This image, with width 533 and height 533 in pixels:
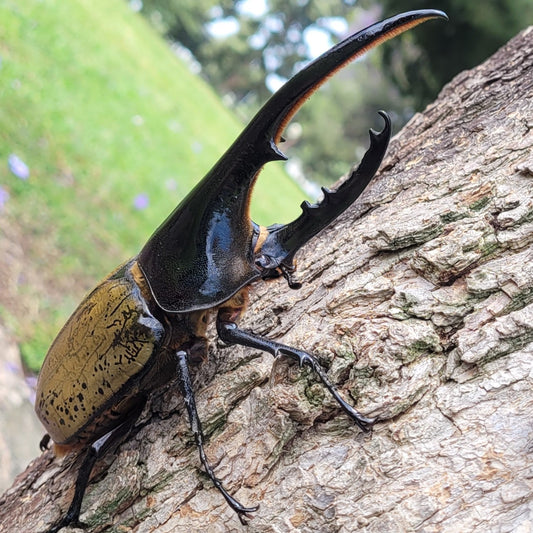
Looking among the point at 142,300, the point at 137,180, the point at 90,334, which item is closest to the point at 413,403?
the point at 142,300

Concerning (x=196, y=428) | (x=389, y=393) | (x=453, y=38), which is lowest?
(x=453, y=38)

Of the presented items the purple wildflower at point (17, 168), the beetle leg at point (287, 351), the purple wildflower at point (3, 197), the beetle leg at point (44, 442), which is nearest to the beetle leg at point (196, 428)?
the beetle leg at point (287, 351)

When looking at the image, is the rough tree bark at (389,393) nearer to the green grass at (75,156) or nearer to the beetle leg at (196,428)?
the beetle leg at (196,428)

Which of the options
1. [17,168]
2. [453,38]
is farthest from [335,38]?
[17,168]

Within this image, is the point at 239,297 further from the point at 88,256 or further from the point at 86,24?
the point at 86,24

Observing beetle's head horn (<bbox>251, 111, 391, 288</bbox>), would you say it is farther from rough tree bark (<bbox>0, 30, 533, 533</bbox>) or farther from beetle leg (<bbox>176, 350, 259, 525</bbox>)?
beetle leg (<bbox>176, 350, 259, 525</bbox>)

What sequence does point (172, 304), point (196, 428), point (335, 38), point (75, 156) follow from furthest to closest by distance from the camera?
1. point (335, 38)
2. point (75, 156)
3. point (172, 304)
4. point (196, 428)

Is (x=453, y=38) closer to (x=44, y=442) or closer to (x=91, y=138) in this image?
(x=91, y=138)

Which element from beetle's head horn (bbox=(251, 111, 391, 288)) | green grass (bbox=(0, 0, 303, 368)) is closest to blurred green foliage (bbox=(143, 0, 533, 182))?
green grass (bbox=(0, 0, 303, 368))
